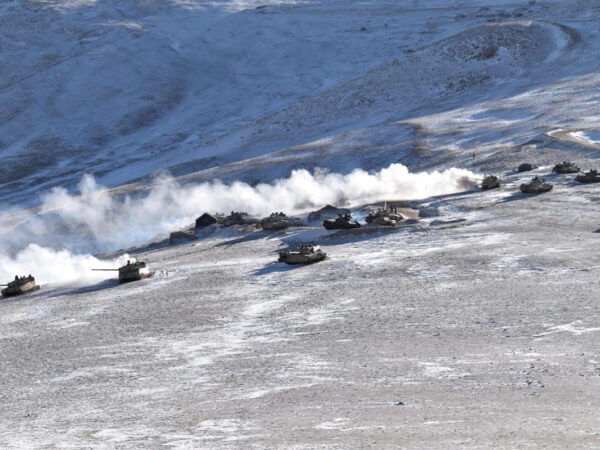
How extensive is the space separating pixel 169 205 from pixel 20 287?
2374 cm

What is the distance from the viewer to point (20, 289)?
2892 cm

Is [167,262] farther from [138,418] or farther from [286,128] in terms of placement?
[286,128]

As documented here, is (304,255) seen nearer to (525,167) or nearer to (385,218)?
(385,218)

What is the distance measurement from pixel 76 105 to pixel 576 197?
64.3m

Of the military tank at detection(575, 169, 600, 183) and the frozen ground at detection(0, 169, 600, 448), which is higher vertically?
the military tank at detection(575, 169, 600, 183)

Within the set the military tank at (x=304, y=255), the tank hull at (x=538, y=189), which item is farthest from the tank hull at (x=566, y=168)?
the military tank at (x=304, y=255)

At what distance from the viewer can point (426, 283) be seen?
2284 centimetres

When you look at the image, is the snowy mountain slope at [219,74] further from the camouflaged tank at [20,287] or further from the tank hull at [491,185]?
the camouflaged tank at [20,287]

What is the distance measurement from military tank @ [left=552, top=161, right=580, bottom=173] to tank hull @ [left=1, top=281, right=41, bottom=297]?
81.8ft

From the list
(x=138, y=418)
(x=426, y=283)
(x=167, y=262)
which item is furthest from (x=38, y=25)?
(x=138, y=418)

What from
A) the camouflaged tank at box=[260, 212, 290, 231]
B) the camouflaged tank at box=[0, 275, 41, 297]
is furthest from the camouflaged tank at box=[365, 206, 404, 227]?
the camouflaged tank at box=[0, 275, 41, 297]

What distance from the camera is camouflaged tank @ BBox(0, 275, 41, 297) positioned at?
2888cm

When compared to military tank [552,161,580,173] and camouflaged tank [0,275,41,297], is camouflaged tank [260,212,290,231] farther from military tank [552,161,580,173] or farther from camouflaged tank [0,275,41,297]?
military tank [552,161,580,173]

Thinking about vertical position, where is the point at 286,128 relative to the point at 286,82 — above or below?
below
